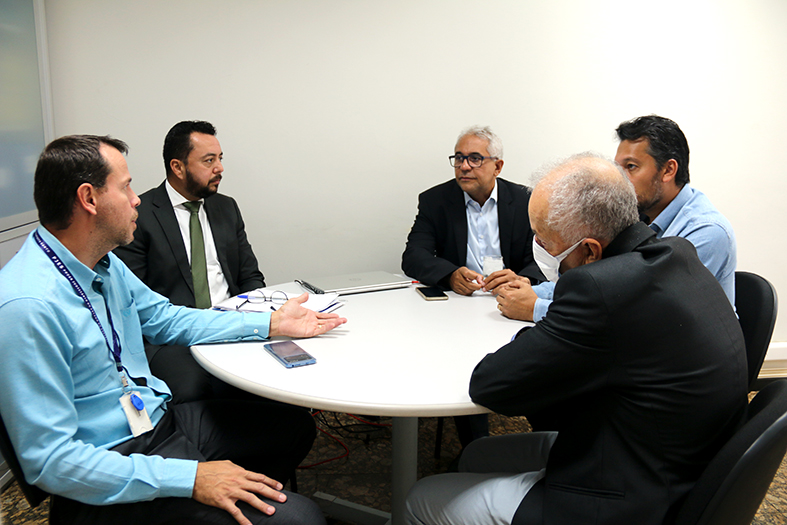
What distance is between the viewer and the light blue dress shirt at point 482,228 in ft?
9.51

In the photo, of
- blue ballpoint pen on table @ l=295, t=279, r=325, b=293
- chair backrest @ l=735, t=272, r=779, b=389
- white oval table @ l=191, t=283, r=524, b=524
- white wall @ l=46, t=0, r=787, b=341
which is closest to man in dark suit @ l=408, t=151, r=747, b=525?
white oval table @ l=191, t=283, r=524, b=524

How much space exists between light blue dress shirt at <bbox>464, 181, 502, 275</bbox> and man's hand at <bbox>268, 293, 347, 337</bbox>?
4.15 feet

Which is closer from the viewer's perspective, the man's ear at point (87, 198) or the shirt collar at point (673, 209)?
the man's ear at point (87, 198)

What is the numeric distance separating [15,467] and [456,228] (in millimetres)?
2199

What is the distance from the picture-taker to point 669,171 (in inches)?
80.5

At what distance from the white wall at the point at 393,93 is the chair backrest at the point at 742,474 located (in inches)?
99.3

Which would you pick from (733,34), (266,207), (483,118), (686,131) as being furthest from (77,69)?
(733,34)

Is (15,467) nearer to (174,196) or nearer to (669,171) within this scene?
(174,196)

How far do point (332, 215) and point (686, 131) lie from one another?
2.45 metres

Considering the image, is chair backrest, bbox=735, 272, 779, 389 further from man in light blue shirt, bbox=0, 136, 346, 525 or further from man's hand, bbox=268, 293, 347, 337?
man in light blue shirt, bbox=0, 136, 346, 525

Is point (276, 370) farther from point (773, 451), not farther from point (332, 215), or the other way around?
point (332, 215)

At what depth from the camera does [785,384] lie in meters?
1.15

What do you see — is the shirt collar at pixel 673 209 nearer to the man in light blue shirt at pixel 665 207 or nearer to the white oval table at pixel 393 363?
the man in light blue shirt at pixel 665 207

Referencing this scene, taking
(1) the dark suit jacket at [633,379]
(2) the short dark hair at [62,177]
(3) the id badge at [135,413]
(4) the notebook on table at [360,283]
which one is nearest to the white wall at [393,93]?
(4) the notebook on table at [360,283]
